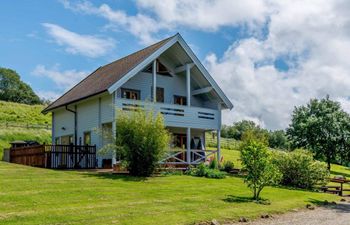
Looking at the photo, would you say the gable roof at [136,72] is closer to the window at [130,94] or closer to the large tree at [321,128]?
the window at [130,94]

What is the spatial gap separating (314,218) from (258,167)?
135 inches

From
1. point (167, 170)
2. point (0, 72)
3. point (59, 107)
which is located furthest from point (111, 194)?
point (0, 72)

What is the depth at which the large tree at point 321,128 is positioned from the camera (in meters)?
41.5

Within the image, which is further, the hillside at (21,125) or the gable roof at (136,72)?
the hillside at (21,125)

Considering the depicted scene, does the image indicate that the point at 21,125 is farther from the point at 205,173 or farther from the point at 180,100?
the point at 205,173

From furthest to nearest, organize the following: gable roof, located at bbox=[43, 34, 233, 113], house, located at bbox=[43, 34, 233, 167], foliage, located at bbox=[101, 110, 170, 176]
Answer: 1. house, located at bbox=[43, 34, 233, 167]
2. gable roof, located at bbox=[43, 34, 233, 113]
3. foliage, located at bbox=[101, 110, 170, 176]

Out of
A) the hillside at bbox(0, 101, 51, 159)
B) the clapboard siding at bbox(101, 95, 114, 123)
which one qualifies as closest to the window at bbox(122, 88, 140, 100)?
the clapboard siding at bbox(101, 95, 114, 123)

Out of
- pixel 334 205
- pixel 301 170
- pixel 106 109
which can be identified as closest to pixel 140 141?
pixel 106 109

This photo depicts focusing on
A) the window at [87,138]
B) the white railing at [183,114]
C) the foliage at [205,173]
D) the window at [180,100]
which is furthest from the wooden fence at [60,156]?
A: the window at [180,100]

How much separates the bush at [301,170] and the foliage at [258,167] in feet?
21.9

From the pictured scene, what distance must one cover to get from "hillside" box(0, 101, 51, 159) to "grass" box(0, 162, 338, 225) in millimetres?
26720

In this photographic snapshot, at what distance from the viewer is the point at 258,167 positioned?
17.1 m

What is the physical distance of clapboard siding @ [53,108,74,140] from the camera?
30594 mm

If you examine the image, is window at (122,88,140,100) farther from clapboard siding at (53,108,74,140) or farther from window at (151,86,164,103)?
clapboard siding at (53,108,74,140)
